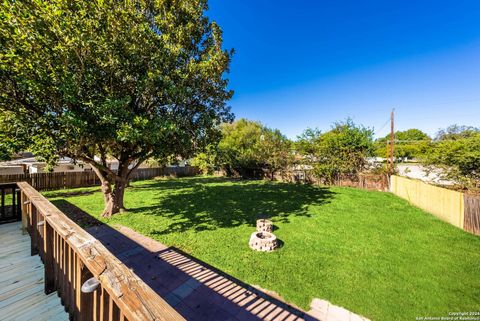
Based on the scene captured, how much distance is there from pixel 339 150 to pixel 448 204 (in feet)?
25.3

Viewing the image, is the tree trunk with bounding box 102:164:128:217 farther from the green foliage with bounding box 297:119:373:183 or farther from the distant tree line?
the green foliage with bounding box 297:119:373:183

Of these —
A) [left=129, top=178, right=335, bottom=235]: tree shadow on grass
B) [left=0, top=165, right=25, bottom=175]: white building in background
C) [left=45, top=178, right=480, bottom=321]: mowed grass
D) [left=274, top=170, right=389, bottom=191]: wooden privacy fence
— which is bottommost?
[left=45, top=178, right=480, bottom=321]: mowed grass

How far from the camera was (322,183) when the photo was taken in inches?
578

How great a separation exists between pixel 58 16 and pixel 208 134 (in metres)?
4.51

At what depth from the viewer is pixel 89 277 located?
1.44 m

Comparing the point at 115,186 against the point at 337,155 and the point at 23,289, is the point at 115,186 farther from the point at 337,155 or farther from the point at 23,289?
the point at 337,155

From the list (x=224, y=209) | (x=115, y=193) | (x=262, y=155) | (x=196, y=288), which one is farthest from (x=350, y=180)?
(x=115, y=193)

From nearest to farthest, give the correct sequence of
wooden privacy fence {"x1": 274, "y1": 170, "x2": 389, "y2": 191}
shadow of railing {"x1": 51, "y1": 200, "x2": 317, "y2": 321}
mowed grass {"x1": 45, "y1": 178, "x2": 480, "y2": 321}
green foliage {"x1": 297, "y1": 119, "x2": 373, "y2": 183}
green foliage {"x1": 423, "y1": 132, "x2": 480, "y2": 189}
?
1. shadow of railing {"x1": 51, "y1": 200, "x2": 317, "y2": 321}
2. mowed grass {"x1": 45, "y1": 178, "x2": 480, "y2": 321}
3. green foliage {"x1": 423, "y1": 132, "x2": 480, "y2": 189}
4. wooden privacy fence {"x1": 274, "y1": 170, "x2": 389, "y2": 191}
5. green foliage {"x1": 297, "y1": 119, "x2": 373, "y2": 183}

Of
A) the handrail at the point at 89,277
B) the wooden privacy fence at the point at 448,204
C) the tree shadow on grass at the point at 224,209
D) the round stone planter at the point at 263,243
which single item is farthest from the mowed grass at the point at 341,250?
the handrail at the point at 89,277

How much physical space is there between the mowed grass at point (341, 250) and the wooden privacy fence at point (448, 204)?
32 centimetres

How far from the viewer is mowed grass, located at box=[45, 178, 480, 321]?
→ 10.6 ft

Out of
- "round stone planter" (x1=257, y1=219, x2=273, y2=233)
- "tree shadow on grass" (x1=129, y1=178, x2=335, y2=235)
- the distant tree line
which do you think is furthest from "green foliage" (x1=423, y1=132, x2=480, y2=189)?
"round stone planter" (x1=257, y1=219, x2=273, y2=233)

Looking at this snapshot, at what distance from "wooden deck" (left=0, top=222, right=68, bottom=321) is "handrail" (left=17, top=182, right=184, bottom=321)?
0.43 feet

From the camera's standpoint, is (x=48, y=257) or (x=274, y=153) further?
(x=274, y=153)
